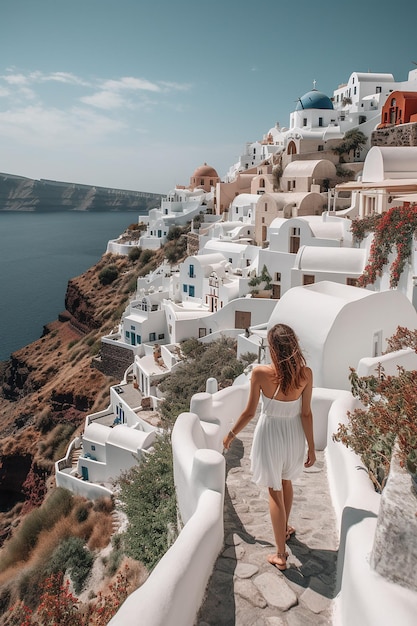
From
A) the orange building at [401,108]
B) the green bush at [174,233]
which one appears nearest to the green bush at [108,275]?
the green bush at [174,233]

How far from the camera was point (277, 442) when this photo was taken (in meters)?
3.89

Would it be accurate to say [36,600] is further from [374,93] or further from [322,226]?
[374,93]

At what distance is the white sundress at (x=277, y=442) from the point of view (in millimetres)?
3857

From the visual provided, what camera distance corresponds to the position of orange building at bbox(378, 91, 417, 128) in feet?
88.3

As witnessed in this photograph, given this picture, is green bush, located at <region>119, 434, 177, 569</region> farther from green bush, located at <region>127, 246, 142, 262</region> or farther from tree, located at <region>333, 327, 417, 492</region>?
green bush, located at <region>127, 246, 142, 262</region>

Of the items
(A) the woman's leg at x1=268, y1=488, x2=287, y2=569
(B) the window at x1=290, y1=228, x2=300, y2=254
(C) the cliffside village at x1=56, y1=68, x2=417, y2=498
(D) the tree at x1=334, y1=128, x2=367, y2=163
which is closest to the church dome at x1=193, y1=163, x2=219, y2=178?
(C) the cliffside village at x1=56, y1=68, x2=417, y2=498

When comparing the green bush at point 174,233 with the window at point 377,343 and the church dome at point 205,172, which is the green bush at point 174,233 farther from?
the window at point 377,343

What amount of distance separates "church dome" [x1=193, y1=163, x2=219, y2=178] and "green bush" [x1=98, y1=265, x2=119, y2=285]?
15750 mm

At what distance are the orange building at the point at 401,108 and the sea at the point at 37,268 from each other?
38.0 metres

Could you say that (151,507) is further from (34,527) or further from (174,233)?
(174,233)

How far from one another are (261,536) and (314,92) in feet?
159

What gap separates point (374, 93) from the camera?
158 ft

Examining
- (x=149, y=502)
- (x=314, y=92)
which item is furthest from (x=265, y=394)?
(x=314, y=92)

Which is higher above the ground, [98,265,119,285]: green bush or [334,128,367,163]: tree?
[334,128,367,163]: tree
